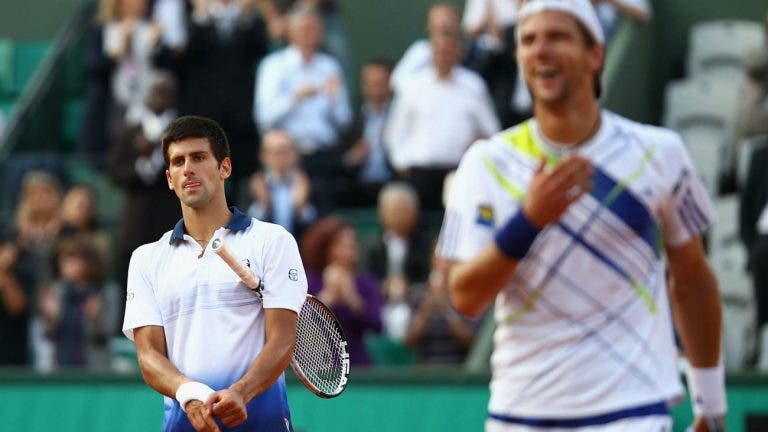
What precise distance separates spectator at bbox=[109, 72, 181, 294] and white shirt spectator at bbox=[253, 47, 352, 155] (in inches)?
31.8

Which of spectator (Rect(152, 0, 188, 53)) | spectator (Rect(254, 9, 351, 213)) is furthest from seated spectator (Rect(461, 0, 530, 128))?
spectator (Rect(152, 0, 188, 53))

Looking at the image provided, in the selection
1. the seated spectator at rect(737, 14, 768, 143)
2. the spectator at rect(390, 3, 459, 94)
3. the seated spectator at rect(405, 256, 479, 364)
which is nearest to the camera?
the seated spectator at rect(405, 256, 479, 364)

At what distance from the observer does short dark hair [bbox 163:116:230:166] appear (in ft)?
17.6

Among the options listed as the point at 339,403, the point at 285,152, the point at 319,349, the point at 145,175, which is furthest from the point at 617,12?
the point at 319,349

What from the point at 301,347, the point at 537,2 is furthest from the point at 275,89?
the point at 537,2

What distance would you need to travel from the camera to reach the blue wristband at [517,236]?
431cm

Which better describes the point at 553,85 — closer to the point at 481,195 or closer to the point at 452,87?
the point at 481,195

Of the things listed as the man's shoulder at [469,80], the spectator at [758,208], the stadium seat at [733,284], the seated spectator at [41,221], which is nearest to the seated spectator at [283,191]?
the man's shoulder at [469,80]

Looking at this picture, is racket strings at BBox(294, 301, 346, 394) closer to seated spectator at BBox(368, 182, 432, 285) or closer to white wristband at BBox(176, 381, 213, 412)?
white wristband at BBox(176, 381, 213, 412)

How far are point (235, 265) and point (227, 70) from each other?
8.36m

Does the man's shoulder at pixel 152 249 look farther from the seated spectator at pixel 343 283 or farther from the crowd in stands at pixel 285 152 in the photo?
the crowd in stands at pixel 285 152

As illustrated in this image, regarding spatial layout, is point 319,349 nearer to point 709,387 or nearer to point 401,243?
point 709,387

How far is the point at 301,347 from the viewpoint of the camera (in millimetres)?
5668

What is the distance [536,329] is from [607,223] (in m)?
0.35
